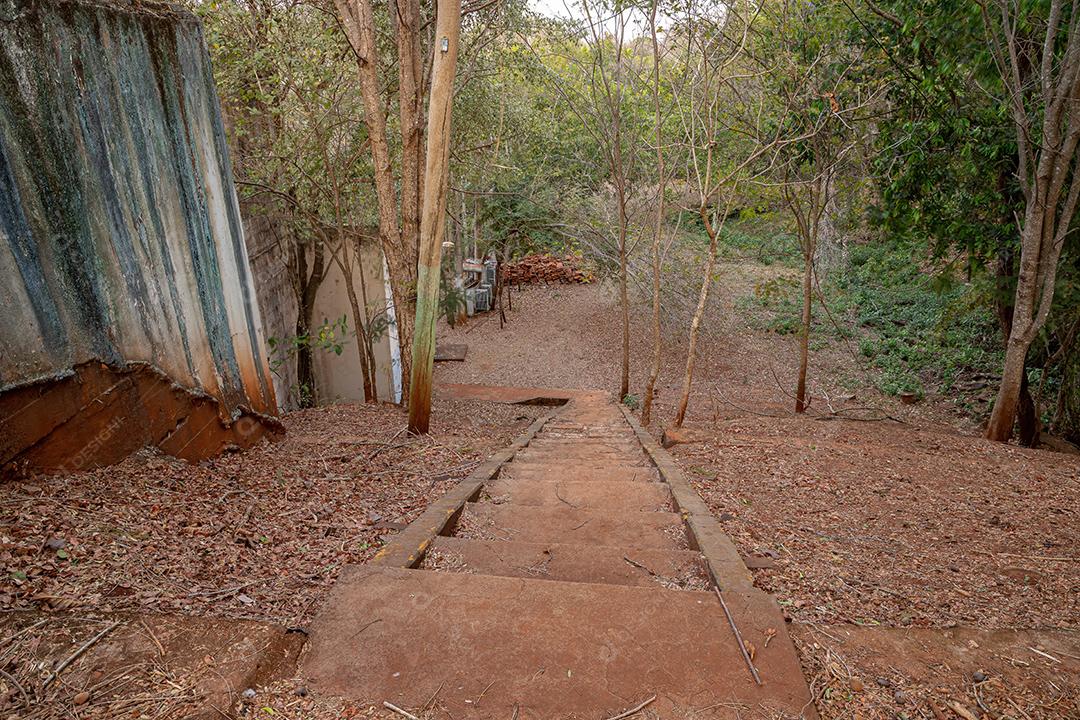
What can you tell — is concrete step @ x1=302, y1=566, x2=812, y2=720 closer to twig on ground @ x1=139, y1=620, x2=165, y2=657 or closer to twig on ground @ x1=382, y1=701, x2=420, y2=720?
twig on ground @ x1=382, y1=701, x2=420, y2=720

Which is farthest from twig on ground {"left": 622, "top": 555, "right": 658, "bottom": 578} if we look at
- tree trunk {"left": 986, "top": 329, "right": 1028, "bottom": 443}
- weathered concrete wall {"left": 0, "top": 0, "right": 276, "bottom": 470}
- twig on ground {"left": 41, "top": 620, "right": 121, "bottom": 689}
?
tree trunk {"left": 986, "top": 329, "right": 1028, "bottom": 443}

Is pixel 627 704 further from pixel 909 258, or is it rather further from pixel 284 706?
pixel 909 258

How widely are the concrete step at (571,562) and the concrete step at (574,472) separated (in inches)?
60.5

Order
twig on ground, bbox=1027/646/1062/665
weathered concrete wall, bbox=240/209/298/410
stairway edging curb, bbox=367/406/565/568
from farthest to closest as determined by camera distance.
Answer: weathered concrete wall, bbox=240/209/298/410 < stairway edging curb, bbox=367/406/565/568 < twig on ground, bbox=1027/646/1062/665

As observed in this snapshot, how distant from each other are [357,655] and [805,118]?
7.73m

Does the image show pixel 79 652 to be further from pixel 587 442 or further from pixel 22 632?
pixel 587 442

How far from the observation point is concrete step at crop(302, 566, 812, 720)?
1688 millimetres

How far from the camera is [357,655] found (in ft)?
6.10

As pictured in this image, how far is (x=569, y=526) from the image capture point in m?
3.25

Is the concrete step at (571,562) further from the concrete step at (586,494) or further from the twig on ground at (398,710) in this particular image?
the twig on ground at (398,710)

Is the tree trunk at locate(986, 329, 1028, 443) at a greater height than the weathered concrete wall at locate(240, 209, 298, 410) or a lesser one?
lesser

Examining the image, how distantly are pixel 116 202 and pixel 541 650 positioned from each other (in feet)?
9.71

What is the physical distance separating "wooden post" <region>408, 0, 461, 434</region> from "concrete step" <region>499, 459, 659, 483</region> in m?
1.07

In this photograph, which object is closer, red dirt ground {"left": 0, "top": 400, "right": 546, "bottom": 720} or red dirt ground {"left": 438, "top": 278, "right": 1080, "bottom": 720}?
red dirt ground {"left": 0, "top": 400, "right": 546, "bottom": 720}
